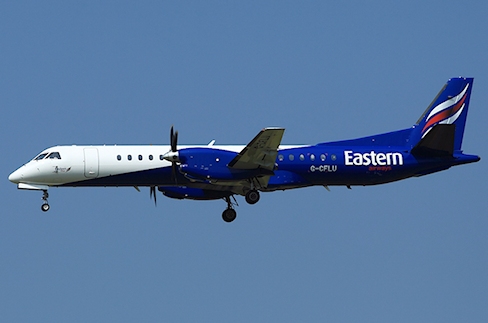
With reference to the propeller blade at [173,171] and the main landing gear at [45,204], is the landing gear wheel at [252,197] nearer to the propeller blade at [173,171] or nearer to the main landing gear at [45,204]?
the propeller blade at [173,171]

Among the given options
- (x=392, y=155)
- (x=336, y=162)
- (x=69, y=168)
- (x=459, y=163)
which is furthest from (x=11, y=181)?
(x=459, y=163)

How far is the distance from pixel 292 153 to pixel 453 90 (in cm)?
796

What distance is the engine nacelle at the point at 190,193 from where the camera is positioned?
38.3 m

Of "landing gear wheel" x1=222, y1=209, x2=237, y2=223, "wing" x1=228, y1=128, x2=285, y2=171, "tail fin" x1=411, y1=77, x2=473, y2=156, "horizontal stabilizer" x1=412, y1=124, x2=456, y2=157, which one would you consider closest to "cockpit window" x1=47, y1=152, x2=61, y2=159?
"wing" x1=228, y1=128, x2=285, y2=171

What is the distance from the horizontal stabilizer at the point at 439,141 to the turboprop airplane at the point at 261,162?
0.13 feet

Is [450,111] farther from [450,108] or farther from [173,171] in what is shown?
[173,171]

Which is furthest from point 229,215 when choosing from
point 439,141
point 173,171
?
point 439,141

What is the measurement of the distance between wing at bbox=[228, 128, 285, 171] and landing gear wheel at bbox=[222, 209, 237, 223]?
385cm

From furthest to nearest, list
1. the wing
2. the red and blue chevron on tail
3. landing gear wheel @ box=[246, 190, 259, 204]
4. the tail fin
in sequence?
1. the red and blue chevron on tail
2. the tail fin
3. landing gear wheel @ box=[246, 190, 259, 204]
4. the wing

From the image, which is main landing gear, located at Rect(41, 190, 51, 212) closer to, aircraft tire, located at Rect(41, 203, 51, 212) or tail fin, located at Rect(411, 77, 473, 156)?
aircraft tire, located at Rect(41, 203, 51, 212)

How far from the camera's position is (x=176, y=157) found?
116 ft

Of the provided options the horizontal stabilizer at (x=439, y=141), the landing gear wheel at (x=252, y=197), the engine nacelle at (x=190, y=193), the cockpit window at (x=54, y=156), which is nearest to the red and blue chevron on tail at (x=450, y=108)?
the horizontal stabilizer at (x=439, y=141)

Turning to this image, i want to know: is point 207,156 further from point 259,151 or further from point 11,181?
point 11,181

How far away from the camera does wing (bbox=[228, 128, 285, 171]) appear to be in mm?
34156
